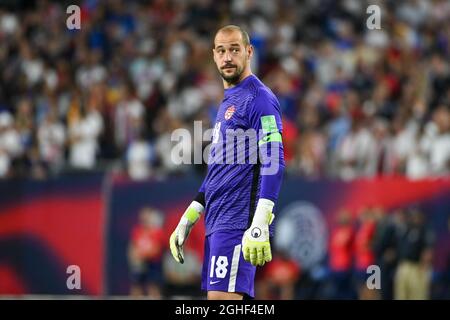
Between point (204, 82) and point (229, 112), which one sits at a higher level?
point (204, 82)

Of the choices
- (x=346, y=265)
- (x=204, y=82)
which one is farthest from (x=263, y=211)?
(x=204, y=82)

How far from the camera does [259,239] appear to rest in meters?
7.85

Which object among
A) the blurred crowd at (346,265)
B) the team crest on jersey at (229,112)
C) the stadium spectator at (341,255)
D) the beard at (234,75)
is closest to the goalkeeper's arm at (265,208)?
the team crest on jersey at (229,112)

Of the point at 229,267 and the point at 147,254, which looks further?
the point at 147,254

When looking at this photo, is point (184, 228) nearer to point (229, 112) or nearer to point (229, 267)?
point (229, 267)

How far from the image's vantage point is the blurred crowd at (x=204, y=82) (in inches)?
720

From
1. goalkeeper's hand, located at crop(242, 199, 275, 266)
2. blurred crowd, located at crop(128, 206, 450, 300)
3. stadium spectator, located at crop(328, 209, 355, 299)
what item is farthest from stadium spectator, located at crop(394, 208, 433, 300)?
goalkeeper's hand, located at crop(242, 199, 275, 266)

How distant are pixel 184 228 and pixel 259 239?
1.10 metres

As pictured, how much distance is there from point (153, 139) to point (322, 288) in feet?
13.1

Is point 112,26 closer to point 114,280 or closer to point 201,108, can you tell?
point 201,108

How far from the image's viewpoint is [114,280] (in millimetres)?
18484

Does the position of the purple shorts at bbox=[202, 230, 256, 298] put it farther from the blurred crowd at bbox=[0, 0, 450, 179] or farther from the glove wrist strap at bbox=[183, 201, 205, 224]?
the blurred crowd at bbox=[0, 0, 450, 179]

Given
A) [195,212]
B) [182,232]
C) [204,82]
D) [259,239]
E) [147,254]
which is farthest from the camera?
[204,82]

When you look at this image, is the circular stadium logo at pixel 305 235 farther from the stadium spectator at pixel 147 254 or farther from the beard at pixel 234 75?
the beard at pixel 234 75
